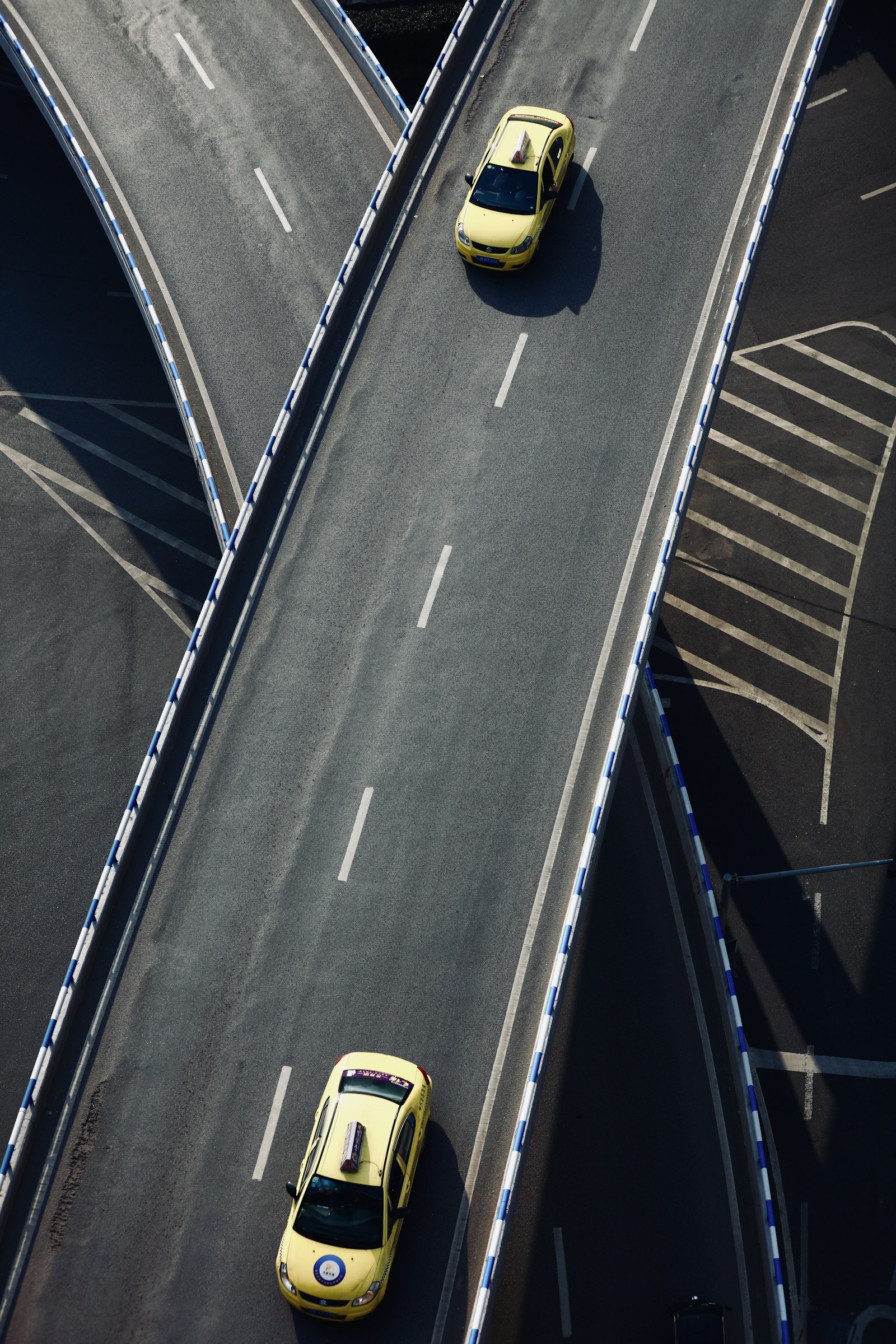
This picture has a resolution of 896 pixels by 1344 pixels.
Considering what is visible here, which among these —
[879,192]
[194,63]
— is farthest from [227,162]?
[879,192]

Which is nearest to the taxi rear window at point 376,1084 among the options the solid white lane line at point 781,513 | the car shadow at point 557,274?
the car shadow at point 557,274

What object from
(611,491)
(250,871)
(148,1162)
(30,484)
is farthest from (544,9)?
(148,1162)

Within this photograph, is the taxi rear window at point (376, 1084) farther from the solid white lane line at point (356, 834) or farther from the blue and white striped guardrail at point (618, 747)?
the solid white lane line at point (356, 834)

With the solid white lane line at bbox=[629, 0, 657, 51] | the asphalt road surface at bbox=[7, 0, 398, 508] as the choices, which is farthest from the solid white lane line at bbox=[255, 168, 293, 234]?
the solid white lane line at bbox=[629, 0, 657, 51]

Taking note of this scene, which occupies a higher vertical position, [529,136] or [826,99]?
[826,99]

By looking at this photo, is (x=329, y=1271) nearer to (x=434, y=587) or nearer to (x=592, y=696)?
(x=592, y=696)

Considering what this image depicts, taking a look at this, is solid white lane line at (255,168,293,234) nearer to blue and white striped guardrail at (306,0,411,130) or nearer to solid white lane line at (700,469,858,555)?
blue and white striped guardrail at (306,0,411,130)

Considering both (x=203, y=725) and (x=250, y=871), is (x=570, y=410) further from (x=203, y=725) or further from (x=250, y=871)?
(x=250, y=871)
